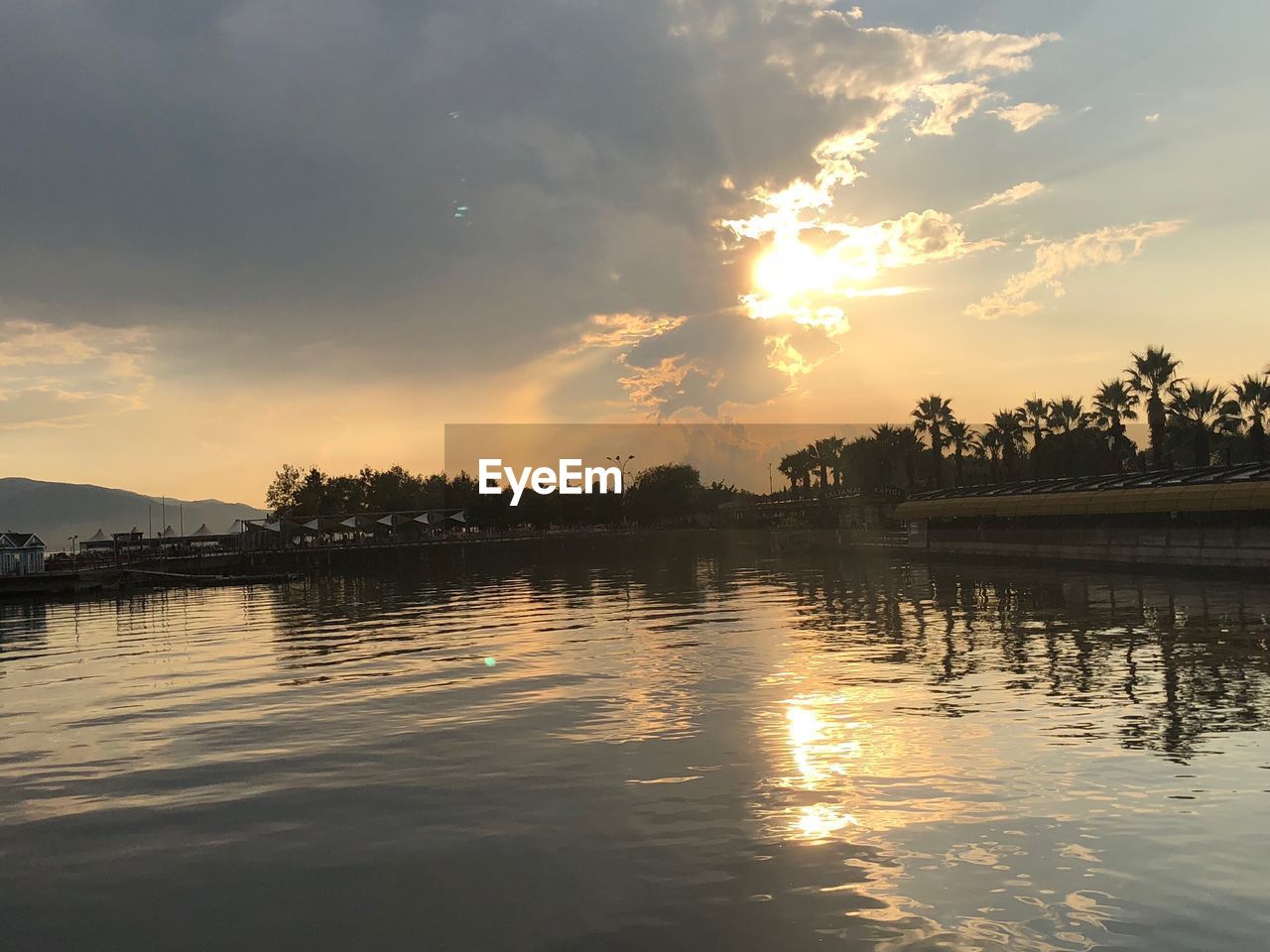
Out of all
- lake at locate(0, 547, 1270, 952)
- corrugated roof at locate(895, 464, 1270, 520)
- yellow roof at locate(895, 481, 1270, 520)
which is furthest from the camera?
corrugated roof at locate(895, 464, 1270, 520)

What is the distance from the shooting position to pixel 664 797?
13.1m

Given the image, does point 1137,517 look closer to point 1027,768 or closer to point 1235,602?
point 1235,602

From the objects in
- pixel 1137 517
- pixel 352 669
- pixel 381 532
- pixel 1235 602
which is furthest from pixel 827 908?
pixel 381 532

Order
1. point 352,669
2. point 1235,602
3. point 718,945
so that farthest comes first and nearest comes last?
point 1235,602
point 352,669
point 718,945

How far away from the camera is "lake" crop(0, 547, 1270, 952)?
29.9 feet

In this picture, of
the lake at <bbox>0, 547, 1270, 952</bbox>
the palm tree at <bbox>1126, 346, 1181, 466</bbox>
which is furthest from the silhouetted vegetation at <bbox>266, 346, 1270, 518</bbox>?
the lake at <bbox>0, 547, 1270, 952</bbox>

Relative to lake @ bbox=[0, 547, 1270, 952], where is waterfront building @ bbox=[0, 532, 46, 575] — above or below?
above

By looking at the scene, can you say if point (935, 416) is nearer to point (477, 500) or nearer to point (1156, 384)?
point (1156, 384)

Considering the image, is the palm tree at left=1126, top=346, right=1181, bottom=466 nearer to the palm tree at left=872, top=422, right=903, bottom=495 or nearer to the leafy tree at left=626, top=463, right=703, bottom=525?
the palm tree at left=872, top=422, right=903, bottom=495

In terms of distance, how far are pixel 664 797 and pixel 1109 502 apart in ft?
167

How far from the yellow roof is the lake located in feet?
63.3

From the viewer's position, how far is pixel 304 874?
10625 millimetres

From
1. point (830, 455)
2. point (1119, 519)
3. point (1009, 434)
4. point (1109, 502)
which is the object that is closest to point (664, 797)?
point (1109, 502)

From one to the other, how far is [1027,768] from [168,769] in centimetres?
1374
